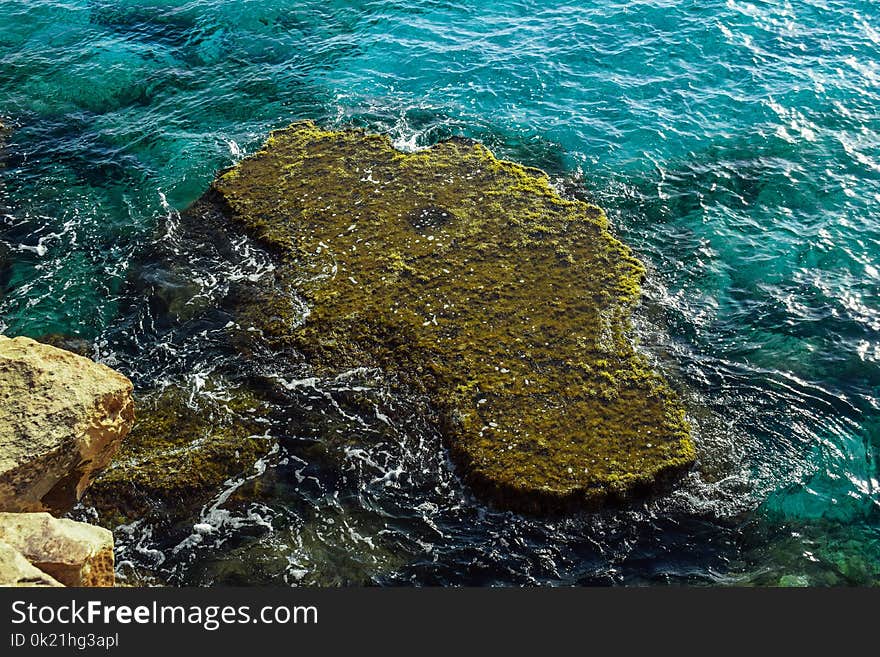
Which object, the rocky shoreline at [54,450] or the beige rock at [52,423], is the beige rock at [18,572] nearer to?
the rocky shoreline at [54,450]

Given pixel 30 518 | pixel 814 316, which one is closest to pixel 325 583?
pixel 30 518

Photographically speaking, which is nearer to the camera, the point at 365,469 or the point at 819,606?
the point at 819,606

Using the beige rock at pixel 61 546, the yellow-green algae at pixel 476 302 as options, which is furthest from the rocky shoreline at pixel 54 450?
the yellow-green algae at pixel 476 302

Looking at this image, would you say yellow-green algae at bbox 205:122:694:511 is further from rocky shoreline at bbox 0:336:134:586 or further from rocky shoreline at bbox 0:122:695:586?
rocky shoreline at bbox 0:336:134:586

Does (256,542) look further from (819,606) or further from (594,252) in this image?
(594,252)

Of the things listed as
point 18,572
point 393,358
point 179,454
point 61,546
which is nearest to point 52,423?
point 179,454

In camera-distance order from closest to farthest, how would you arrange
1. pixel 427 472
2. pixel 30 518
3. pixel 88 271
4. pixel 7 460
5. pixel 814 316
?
pixel 30 518 → pixel 7 460 → pixel 427 472 → pixel 814 316 → pixel 88 271

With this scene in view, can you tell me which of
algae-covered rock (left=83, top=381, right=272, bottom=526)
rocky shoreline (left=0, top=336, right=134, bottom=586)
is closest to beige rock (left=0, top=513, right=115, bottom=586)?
rocky shoreline (left=0, top=336, right=134, bottom=586)

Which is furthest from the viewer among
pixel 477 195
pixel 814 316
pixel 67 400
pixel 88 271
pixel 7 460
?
pixel 477 195
